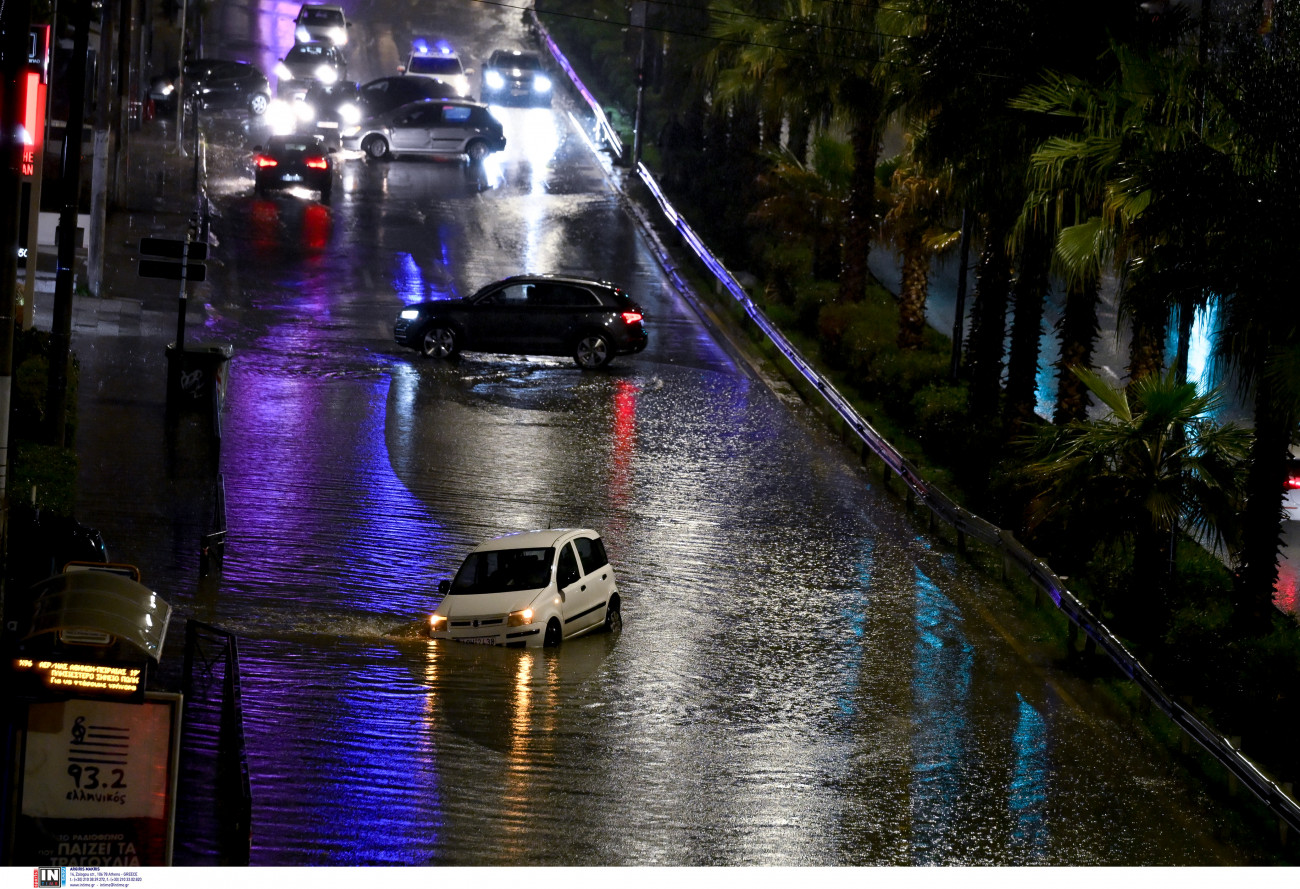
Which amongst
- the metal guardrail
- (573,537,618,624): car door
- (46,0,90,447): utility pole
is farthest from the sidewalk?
the metal guardrail

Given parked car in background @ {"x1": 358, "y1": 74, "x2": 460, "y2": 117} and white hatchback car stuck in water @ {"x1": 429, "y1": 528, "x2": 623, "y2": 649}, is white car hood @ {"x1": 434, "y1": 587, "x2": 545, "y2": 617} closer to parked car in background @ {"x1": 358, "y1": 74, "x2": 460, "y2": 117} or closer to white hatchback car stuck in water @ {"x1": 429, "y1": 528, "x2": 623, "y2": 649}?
white hatchback car stuck in water @ {"x1": 429, "y1": 528, "x2": 623, "y2": 649}

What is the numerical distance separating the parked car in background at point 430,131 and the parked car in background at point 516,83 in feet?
32.0

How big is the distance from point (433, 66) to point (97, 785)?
5022 cm

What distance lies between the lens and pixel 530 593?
1722 centimetres

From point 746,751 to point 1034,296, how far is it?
39.5ft

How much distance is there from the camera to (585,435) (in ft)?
83.3

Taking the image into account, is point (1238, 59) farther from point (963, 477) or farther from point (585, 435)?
point (585, 435)

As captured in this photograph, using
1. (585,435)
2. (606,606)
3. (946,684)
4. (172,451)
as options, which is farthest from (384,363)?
(946,684)

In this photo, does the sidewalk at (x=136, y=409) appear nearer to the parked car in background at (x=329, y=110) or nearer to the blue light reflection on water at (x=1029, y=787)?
the parked car in background at (x=329, y=110)

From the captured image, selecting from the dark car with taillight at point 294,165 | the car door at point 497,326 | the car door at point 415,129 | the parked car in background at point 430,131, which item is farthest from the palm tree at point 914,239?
the car door at point 415,129

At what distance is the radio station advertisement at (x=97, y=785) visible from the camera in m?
9.34

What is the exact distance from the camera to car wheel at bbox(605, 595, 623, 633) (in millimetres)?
17672

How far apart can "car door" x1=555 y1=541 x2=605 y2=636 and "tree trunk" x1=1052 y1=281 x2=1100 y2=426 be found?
765cm

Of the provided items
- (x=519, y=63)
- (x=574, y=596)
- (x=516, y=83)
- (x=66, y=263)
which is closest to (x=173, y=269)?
(x=66, y=263)
